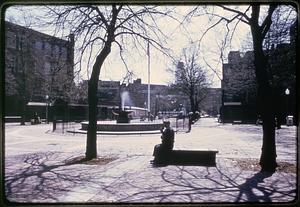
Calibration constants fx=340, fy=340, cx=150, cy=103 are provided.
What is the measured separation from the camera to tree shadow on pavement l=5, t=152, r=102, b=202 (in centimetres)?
672

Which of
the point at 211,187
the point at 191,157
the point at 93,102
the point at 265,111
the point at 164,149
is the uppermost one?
the point at 93,102

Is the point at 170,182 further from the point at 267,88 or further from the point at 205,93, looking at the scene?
the point at 205,93

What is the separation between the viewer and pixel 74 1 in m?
6.00

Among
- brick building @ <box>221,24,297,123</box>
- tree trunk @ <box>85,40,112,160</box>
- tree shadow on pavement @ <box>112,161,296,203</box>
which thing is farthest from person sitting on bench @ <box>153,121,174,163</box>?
brick building @ <box>221,24,297,123</box>

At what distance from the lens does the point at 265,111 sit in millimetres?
9695

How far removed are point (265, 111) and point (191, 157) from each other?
8.45 feet

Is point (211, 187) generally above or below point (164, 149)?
below

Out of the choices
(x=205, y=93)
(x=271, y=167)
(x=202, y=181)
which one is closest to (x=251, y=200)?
(x=202, y=181)

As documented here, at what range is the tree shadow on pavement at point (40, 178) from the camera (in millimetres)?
6724

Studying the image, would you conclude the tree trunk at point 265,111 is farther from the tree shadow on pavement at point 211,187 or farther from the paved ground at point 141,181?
the tree shadow on pavement at point 211,187

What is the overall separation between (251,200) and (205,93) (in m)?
47.7

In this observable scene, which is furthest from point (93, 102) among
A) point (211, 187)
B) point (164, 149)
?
point (211, 187)

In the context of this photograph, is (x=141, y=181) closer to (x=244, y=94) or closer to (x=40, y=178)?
(x=40, y=178)

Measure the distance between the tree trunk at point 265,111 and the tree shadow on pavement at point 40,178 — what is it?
502cm
